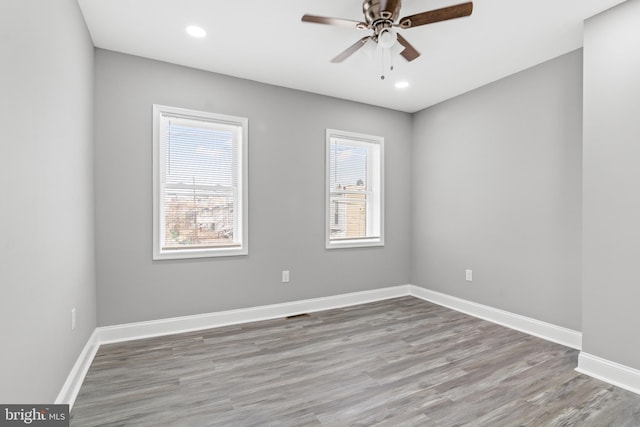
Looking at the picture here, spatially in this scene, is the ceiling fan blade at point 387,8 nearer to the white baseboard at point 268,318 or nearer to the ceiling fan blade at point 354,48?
the ceiling fan blade at point 354,48

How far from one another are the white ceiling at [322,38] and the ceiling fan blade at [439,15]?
242mm

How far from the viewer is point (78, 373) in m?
2.24

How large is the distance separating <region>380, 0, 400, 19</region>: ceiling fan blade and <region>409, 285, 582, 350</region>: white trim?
3.15 meters

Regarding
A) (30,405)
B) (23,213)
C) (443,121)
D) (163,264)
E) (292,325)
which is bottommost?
(292,325)

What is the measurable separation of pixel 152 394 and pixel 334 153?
3201mm

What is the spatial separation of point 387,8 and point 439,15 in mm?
333

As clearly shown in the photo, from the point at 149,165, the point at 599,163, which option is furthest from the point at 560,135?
the point at 149,165

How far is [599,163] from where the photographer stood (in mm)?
2398

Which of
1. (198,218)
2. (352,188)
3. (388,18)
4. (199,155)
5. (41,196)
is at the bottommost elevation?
(198,218)

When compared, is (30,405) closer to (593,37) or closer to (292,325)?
(292,325)

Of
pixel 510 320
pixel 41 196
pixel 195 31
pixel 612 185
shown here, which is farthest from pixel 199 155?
pixel 510 320

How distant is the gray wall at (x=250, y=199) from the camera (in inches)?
117

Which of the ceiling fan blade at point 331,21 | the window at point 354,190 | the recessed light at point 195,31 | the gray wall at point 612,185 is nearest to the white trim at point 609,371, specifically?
the gray wall at point 612,185

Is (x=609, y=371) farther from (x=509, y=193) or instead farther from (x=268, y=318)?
(x=268, y=318)
